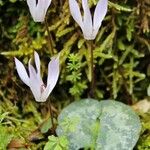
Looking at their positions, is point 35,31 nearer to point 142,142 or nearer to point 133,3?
point 133,3

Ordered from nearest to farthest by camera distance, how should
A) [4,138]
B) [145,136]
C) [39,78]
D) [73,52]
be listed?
[39,78], [4,138], [145,136], [73,52]

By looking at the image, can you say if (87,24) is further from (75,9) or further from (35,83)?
(35,83)

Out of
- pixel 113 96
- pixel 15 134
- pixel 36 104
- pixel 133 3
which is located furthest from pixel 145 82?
pixel 15 134

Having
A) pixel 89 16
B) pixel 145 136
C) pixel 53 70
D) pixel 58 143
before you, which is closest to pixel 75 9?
pixel 89 16

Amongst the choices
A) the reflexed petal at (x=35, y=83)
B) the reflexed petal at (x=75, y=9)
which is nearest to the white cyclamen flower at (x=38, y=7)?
the reflexed petal at (x=75, y=9)

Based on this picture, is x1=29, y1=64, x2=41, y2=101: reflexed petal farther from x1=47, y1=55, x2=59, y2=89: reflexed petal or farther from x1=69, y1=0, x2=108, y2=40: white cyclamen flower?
x1=69, y1=0, x2=108, y2=40: white cyclamen flower

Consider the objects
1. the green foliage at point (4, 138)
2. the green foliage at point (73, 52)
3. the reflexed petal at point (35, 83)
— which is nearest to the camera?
the reflexed petal at point (35, 83)

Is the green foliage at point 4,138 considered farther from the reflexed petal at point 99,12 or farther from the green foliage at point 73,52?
the reflexed petal at point 99,12

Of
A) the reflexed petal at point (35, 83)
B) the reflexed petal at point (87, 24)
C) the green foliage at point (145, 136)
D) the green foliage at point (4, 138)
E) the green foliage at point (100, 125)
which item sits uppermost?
the reflexed petal at point (87, 24)
